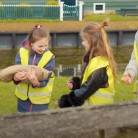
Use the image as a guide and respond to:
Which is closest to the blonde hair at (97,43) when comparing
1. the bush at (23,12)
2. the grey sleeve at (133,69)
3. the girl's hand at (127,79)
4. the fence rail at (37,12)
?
the girl's hand at (127,79)

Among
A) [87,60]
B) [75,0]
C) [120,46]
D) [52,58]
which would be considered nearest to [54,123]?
[87,60]

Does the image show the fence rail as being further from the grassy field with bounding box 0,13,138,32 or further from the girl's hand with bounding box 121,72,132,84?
the girl's hand with bounding box 121,72,132,84

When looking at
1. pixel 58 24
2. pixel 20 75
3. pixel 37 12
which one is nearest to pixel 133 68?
pixel 20 75

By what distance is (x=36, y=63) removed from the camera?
402cm

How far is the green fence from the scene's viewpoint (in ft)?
70.3

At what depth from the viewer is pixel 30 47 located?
159 inches

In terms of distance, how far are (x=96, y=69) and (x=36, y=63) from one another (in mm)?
680

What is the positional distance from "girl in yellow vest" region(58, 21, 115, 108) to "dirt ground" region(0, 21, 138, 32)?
15.9m

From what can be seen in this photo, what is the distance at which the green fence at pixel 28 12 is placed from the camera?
21438 millimetres

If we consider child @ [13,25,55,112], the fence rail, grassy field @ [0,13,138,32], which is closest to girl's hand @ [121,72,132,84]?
child @ [13,25,55,112]

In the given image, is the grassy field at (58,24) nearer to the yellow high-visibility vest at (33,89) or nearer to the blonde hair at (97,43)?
the yellow high-visibility vest at (33,89)

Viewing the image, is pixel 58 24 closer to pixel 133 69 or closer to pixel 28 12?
pixel 28 12

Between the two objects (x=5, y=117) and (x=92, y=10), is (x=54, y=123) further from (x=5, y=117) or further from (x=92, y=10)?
(x=92, y=10)

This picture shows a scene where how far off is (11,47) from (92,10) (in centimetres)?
889
